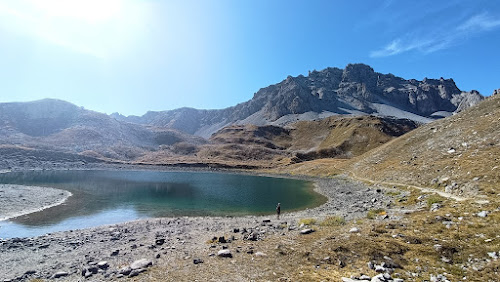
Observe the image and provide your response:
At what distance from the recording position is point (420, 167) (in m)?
53.0

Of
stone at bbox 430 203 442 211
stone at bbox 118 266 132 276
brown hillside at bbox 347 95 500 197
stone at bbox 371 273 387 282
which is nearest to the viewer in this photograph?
stone at bbox 371 273 387 282

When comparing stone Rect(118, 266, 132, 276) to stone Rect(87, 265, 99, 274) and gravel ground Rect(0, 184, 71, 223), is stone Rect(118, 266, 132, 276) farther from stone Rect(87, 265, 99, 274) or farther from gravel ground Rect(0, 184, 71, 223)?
gravel ground Rect(0, 184, 71, 223)

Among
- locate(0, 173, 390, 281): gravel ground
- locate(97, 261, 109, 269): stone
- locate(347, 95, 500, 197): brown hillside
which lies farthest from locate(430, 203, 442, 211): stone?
locate(97, 261, 109, 269): stone

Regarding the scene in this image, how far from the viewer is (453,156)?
48.6 m

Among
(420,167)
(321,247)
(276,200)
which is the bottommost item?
(276,200)

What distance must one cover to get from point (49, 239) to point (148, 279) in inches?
776

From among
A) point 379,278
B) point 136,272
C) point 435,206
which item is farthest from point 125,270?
point 435,206

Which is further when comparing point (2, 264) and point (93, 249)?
point (93, 249)

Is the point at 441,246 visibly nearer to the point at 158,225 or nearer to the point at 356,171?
the point at 158,225

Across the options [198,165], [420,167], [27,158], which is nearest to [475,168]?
[420,167]

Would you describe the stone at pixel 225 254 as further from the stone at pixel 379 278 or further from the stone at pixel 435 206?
the stone at pixel 435 206

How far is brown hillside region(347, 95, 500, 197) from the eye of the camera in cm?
3343

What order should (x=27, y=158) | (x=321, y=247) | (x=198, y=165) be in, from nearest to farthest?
(x=321, y=247), (x=27, y=158), (x=198, y=165)

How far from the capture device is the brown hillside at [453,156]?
110 feet
